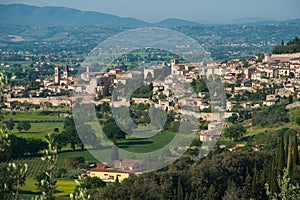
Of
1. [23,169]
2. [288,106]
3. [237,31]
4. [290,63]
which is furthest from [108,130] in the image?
[237,31]

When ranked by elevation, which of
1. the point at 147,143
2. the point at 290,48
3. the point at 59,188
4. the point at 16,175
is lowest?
the point at 147,143

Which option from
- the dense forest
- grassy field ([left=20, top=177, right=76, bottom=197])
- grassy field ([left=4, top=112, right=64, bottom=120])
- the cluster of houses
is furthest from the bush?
the dense forest

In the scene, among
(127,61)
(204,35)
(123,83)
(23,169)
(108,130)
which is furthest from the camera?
(204,35)

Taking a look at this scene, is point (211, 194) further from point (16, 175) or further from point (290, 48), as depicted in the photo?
point (290, 48)

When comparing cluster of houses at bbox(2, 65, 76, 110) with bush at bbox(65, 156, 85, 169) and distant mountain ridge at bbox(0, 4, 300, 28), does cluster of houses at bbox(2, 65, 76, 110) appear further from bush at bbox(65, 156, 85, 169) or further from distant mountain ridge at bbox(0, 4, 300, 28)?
distant mountain ridge at bbox(0, 4, 300, 28)

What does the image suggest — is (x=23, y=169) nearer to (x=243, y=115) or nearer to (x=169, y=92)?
(x=243, y=115)

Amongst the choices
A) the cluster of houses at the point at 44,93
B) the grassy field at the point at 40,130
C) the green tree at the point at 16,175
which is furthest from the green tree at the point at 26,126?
the green tree at the point at 16,175

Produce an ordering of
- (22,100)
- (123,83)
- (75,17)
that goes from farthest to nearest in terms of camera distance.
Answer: (75,17), (22,100), (123,83)

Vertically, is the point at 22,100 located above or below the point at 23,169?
below

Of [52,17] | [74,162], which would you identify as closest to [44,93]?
[74,162]
